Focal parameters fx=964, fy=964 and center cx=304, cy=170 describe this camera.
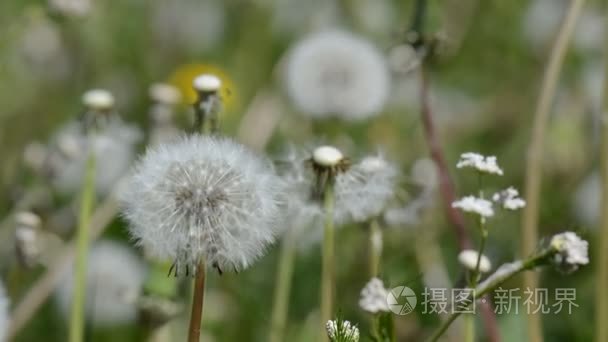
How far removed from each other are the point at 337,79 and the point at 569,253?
90 centimetres

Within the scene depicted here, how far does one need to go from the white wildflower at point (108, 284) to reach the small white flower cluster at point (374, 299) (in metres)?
0.82

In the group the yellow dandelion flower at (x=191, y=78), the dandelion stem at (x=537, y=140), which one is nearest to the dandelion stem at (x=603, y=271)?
the dandelion stem at (x=537, y=140)

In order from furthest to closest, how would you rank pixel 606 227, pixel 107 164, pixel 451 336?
pixel 107 164, pixel 451 336, pixel 606 227

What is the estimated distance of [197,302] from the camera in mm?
730

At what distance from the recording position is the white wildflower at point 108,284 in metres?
1.51

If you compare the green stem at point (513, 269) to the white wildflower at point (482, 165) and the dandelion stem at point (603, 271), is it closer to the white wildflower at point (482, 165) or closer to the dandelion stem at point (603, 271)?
the white wildflower at point (482, 165)

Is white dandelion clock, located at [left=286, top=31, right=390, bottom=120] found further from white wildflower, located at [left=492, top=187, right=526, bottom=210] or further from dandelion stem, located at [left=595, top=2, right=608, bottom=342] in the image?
white wildflower, located at [left=492, top=187, right=526, bottom=210]

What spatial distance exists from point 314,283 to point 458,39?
2.36 ft

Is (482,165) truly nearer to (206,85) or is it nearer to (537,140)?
(206,85)

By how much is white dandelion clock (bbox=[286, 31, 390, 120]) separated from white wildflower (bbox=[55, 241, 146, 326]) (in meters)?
0.38

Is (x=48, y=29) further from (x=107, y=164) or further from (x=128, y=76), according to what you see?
(x=107, y=164)

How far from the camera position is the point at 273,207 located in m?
0.80

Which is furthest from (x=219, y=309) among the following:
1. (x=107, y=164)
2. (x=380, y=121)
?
(x=380, y=121)

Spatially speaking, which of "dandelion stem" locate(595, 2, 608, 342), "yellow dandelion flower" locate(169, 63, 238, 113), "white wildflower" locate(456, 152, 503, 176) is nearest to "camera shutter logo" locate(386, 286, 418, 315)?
"white wildflower" locate(456, 152, 503, 176)
